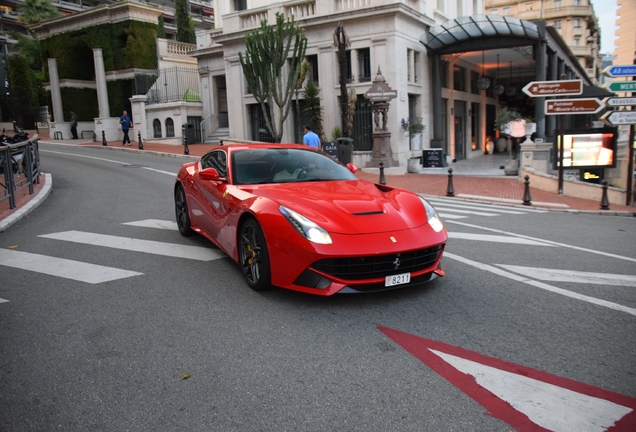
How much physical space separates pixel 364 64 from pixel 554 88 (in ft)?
37.5

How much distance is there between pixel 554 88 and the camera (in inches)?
610

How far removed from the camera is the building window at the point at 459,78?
32.2 metres

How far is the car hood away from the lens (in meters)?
4.86

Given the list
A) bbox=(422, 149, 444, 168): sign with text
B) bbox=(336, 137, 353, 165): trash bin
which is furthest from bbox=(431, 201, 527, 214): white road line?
bbox=(422, 149, 444, 168): sign with text

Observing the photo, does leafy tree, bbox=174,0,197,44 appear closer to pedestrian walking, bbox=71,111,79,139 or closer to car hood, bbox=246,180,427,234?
pedestrian walking, bbox=71,111,79,139

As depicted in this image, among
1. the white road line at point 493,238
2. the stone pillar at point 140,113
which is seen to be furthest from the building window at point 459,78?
the white road line at point 493,238

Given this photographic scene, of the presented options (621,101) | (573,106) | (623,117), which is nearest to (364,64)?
(573,106)

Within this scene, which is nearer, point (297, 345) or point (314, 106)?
point (297, 345)

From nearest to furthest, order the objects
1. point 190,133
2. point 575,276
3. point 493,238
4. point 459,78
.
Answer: point 575,276
point 493,238
point 190,133
point 459,78

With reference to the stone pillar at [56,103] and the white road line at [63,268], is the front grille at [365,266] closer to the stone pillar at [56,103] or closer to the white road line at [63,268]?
the white road line at [63,268]

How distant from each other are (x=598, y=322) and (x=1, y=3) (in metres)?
79.8

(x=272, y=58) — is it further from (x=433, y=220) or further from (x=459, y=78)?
(x=433, y=220)

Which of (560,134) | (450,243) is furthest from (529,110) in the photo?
(450,243)

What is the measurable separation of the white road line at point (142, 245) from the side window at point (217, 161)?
1098 mm
